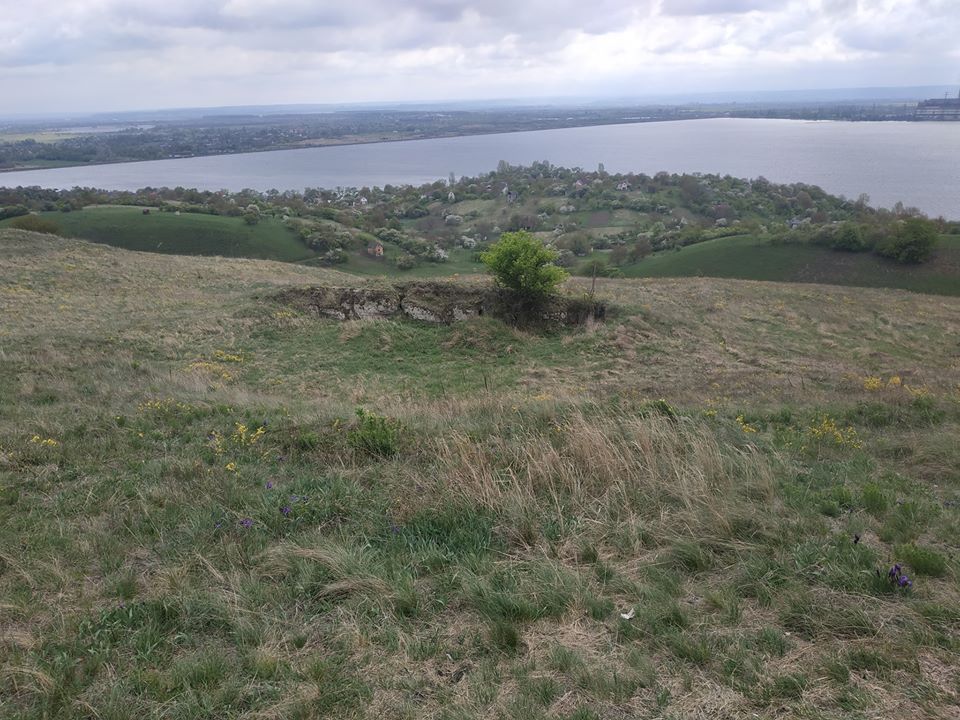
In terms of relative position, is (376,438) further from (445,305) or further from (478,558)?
(445,305)

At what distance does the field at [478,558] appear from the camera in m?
2.67

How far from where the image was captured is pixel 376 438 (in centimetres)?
585

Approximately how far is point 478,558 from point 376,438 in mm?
2379

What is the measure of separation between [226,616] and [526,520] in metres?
2.03

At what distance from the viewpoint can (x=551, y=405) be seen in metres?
7.41

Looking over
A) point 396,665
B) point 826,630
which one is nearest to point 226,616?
point 396,665

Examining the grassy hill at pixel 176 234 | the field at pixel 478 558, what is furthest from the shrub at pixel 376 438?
the grassy hill at pixel 176 234

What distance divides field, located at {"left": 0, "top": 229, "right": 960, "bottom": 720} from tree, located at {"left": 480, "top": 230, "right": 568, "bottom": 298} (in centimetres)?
1253

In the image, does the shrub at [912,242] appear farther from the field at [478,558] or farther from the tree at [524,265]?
the field at [478,558]

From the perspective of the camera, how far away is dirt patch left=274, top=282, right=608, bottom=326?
21.1 metres

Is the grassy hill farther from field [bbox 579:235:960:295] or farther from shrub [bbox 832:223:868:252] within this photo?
shrub [bbox 832:223:868:252]

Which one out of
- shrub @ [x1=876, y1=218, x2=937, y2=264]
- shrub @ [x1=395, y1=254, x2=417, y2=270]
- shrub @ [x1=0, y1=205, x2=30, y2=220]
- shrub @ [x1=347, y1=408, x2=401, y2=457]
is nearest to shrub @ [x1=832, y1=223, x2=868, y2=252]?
shrub @ [x1=876, y1=218, x2=937, y2=264]

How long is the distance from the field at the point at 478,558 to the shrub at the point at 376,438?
0.03 m

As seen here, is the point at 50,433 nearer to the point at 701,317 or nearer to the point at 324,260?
the point at 701,317
